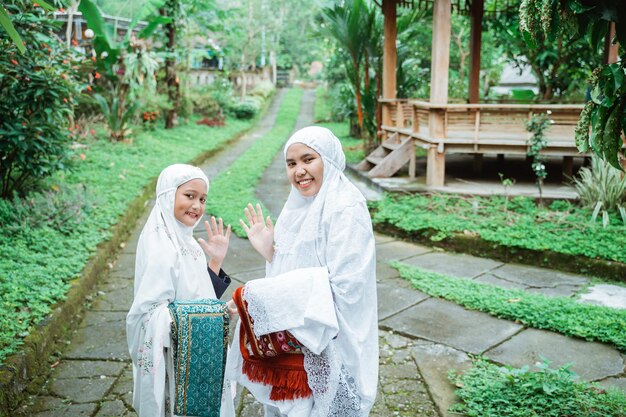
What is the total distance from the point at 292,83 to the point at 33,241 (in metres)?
37.0

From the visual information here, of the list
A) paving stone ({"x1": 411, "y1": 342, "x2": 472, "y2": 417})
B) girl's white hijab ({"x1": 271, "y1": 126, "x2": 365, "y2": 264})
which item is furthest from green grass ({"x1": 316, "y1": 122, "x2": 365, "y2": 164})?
girl's white hijab ({"x1": 271, "y1": 126, "x2": 365, "y2": 264})

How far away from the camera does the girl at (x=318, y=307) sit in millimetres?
1984

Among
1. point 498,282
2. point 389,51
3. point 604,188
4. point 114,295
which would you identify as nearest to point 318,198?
point 114,295

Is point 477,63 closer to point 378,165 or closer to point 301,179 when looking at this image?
point 378,165

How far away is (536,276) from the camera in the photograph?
5344 mm

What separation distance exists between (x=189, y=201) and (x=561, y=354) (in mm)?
2765

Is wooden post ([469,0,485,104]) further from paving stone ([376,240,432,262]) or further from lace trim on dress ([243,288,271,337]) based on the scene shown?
lace trim on dress ([243,288,271,337])

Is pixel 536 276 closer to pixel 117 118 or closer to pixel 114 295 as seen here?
pixel 114 295

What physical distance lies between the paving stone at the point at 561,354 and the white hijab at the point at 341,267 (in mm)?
1832


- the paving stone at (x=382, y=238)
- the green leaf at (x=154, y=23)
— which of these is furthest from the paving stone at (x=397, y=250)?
the green leaf at (x=154, y=23)

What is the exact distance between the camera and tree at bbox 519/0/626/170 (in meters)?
1.94

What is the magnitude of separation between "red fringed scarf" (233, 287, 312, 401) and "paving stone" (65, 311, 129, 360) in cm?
190

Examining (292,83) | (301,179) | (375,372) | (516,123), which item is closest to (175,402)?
(375,372)

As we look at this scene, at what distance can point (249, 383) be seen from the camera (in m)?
2.16
